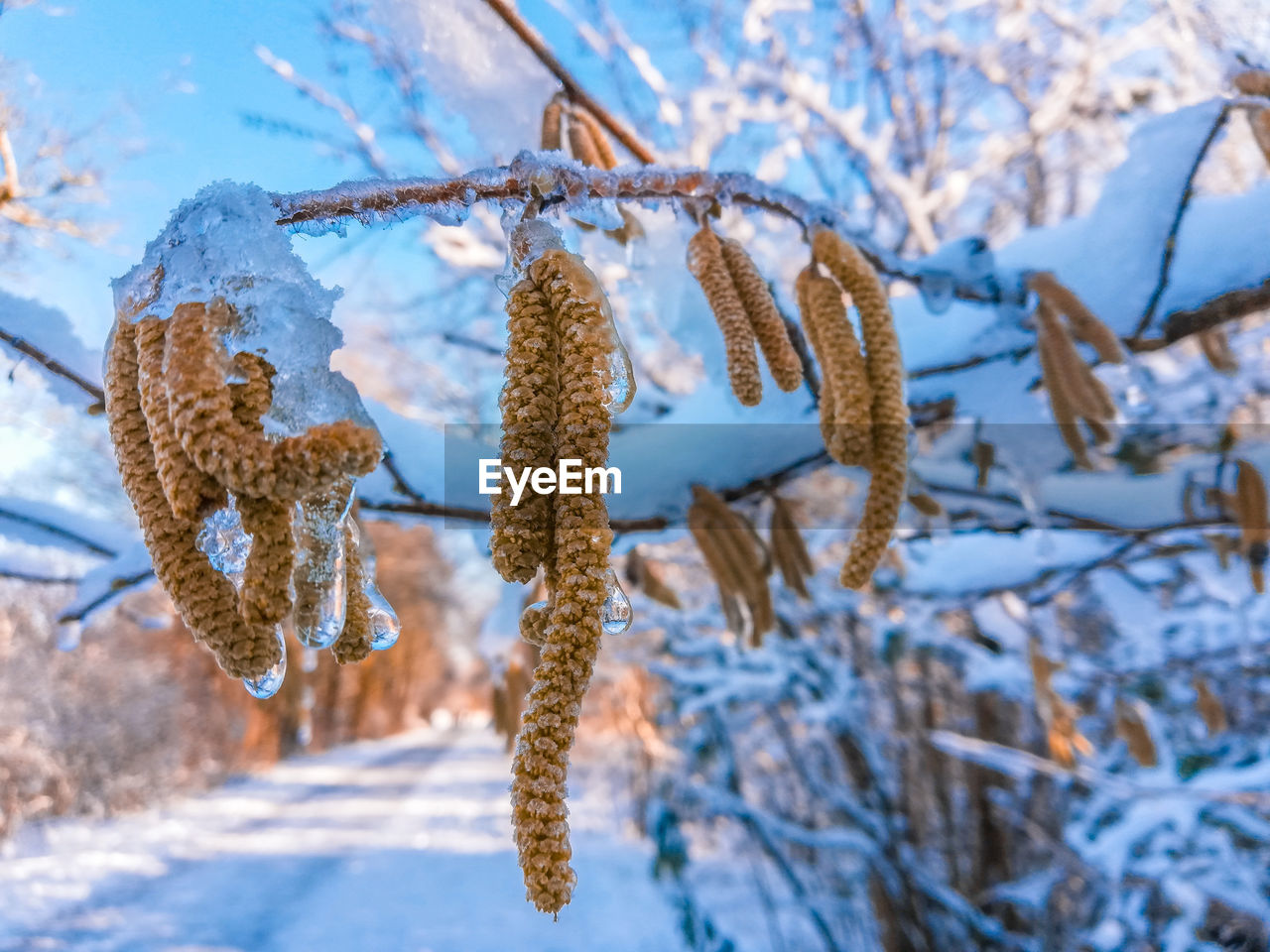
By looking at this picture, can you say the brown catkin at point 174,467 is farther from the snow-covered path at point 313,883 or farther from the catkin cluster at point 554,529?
the snow-covered path at point 313,883

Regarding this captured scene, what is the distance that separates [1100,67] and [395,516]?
2883mm

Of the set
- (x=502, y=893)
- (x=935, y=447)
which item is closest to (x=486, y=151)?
(x=935, y=447)

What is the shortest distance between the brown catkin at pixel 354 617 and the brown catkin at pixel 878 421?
388mm

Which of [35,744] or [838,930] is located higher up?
[35,744]

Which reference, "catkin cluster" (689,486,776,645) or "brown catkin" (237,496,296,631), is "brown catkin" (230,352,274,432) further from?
"catkin cluster" (689,486,776,645)

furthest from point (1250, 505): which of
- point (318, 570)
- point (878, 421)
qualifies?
point (318, 570)

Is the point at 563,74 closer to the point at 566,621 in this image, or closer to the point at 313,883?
the point at 566,621

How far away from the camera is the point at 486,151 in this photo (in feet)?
5.09

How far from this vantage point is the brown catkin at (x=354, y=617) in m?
0.48

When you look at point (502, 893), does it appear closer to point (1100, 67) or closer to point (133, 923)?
point (133, 923)

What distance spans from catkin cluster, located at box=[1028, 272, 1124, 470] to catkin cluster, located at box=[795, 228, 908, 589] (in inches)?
15.3

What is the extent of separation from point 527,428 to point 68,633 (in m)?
1.28

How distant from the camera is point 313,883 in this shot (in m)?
4.73

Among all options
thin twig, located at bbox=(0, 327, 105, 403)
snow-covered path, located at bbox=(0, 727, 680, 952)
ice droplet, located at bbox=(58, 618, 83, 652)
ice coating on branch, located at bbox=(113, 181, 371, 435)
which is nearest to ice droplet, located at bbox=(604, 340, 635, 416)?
ice coating on branch, located at bbox=(113, 181, 371, 435)
